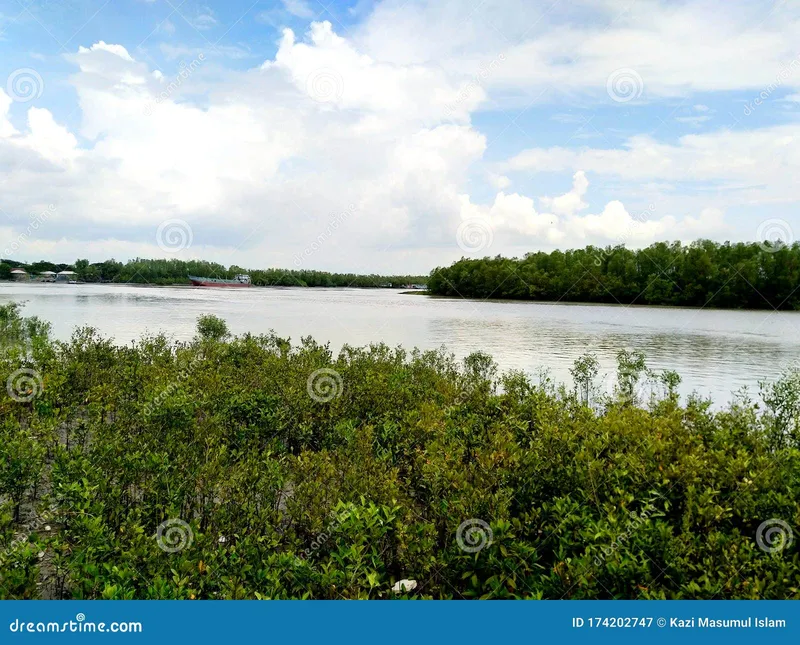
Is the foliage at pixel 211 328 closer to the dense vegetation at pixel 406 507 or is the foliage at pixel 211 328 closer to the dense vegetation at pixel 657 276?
the dense vegetation at pixel 406 507

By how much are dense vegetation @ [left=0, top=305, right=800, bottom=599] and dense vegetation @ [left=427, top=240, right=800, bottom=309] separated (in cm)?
7235

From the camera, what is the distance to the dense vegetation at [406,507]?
3.93 meters

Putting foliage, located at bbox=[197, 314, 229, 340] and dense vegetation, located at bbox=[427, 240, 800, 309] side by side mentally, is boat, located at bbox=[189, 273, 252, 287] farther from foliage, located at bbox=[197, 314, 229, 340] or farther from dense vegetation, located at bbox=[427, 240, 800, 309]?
foliage, located at bbox=[197, 314, 229, 340]

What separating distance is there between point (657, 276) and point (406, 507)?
79.2m

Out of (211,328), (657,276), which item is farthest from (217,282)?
(211,328)

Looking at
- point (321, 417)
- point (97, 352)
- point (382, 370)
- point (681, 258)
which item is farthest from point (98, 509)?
point (681, 258)

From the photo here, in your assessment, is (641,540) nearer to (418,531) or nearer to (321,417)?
(418,531)

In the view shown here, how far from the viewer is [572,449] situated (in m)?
5.49

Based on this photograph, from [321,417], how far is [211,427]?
61.7 inches

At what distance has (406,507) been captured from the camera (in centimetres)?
487

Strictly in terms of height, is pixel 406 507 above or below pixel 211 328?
below

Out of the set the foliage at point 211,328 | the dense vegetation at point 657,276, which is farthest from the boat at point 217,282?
the foliage at point 211,328

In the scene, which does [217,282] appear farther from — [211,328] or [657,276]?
[211,328]

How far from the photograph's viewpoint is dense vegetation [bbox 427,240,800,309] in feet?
228
